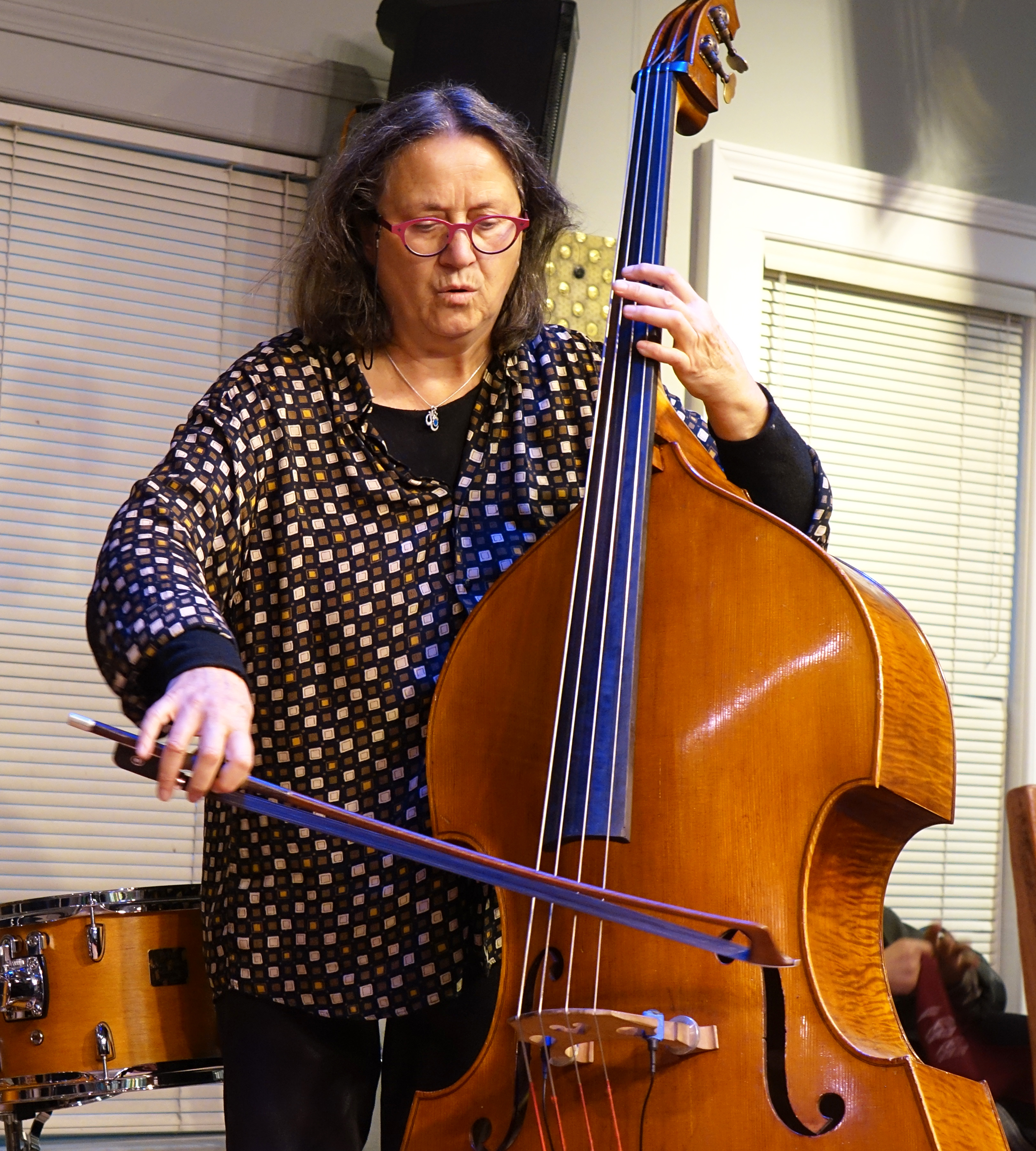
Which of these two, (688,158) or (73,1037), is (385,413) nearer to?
(73,1037)

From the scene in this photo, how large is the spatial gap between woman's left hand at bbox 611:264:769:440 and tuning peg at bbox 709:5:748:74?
0.32 meters

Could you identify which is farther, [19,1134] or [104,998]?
[19,1134]

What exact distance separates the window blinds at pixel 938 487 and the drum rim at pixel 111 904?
172 cm

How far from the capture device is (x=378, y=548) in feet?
3.66

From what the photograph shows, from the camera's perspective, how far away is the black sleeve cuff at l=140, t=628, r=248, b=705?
2.60 feet

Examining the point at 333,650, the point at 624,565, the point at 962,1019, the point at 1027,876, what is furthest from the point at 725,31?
the point at 962,1019

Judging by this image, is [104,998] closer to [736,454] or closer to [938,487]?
[736,454]

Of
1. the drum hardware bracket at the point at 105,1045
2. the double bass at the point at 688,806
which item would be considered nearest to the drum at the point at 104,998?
the drum hardware bracket at the point at 105,1045

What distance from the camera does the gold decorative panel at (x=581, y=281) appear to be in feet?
7.24

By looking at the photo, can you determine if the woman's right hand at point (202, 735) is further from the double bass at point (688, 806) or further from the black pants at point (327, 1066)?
the black pants at point (327, 1066)

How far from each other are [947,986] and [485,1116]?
1.45m

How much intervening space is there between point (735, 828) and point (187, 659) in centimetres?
38

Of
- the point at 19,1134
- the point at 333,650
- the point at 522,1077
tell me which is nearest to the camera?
the point at 522,1077

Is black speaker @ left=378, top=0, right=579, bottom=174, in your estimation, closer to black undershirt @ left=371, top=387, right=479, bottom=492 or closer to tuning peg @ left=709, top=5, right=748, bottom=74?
tuning peg @ left=709, top=5, right=748, bottom=74
